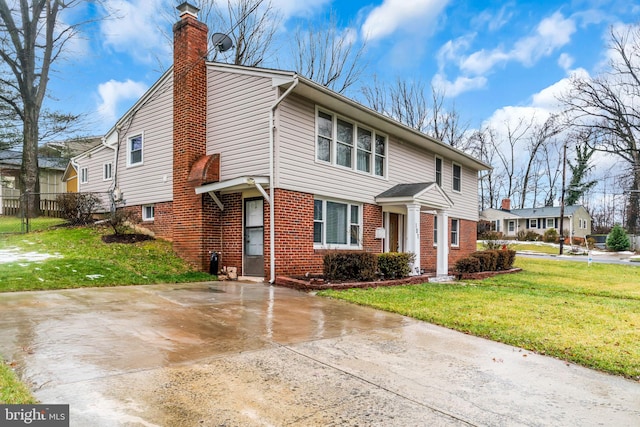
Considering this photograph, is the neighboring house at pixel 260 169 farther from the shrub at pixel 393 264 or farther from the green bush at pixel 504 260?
the green bush at pixel 504 260

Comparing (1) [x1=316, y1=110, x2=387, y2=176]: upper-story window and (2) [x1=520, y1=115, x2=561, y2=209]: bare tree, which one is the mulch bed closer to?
(1) [x1=316, y1=110, x2=387, y2=176]: upper-story window

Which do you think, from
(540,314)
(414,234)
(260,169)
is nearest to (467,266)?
(414,234)

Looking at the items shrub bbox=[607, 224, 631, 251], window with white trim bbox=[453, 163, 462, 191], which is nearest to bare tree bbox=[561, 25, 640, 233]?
shrub bbox=[607, 224, 631, 251]

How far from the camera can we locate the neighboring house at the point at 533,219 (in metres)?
45.8

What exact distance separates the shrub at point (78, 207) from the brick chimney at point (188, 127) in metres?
5.18

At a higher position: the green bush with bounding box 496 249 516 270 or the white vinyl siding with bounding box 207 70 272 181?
the white vinyl siding with bounding box 207 70 272 181

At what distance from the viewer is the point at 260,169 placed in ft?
34.0

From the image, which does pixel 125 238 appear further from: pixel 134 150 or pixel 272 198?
pixel 272 198

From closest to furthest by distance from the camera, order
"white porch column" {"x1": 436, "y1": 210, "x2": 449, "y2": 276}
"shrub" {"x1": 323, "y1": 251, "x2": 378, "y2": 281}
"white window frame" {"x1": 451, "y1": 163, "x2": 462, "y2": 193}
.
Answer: "shrub" {"x1": 323, "y1": 251, "x2": 378, "y2": 281} → "white porch column" {"x1": 436, "y1": 210, "x2": 449, "y2": 276} → "white window frame" {"x1": 451, "y1": 163, "x2": 462, "y2": 193}

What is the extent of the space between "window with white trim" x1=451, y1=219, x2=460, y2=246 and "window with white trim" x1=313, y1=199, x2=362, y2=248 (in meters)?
7.34

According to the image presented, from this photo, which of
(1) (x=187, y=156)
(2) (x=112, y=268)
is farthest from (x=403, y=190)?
(2) (x=112, y=268)

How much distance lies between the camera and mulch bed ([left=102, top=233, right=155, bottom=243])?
12242 mm

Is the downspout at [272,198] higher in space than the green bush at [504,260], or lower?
higher

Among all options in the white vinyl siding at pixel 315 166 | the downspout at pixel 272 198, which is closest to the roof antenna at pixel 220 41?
the white vinyl siding at pixel 315 166
